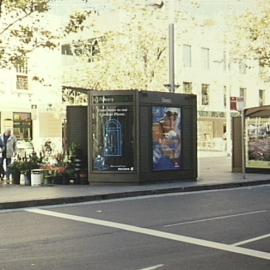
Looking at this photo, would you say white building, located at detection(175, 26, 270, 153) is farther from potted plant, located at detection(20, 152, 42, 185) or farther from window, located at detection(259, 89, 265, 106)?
potted plant, located at detection(20, 152, 42, 185)

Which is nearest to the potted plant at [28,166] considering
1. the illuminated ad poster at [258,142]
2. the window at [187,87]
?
the illuminated ad poster at [258,142]

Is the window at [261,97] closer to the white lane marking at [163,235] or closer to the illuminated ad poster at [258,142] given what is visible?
the illuminated ad poster at [258,142]

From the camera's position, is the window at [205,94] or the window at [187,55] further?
the window at [205,94]

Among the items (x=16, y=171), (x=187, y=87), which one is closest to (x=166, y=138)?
(x=16, y=171)

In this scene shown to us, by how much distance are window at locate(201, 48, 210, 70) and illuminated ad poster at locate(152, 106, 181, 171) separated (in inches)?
1681

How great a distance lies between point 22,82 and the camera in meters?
47.7

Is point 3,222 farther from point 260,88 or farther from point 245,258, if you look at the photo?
point 260,88

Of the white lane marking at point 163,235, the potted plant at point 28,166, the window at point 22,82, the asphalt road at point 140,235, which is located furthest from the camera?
the window at point 22,82

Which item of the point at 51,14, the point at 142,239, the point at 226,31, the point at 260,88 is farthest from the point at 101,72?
the point at 142,239

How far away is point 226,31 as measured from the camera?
46.0m

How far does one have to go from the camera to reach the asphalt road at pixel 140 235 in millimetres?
8102

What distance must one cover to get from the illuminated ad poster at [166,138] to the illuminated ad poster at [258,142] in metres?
4.88

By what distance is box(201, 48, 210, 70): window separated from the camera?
62125 millimetres

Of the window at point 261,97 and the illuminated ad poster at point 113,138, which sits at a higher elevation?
the window at point 261,97
